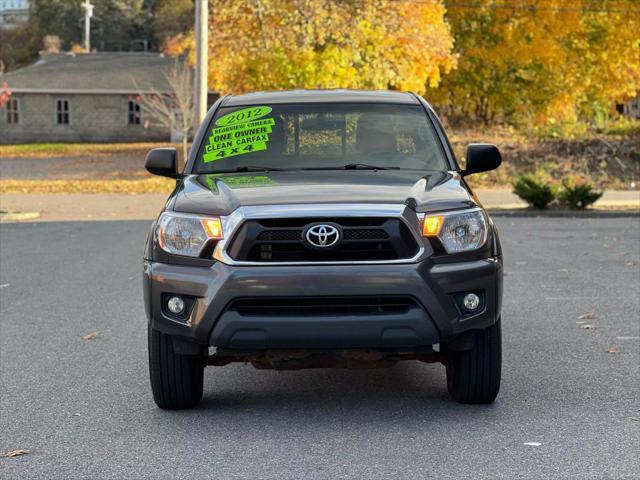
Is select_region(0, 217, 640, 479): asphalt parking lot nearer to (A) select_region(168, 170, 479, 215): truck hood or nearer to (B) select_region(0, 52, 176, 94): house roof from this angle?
(A) select_region(168, 170, 479, 215): truck hood

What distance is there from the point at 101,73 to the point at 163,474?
65499 millimetres

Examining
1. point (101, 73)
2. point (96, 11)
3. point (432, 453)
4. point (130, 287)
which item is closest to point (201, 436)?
point (432, 453)

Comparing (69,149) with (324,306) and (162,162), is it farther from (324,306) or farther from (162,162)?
(324,306)

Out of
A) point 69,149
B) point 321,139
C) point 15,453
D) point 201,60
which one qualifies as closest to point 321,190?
point 321,139

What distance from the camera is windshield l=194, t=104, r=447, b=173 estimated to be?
286 inches

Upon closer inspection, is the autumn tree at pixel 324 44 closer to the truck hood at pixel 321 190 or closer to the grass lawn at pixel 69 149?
the grass lawn at pixel 69 149

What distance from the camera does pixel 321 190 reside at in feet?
20.9

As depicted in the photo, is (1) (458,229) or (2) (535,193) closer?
(1) (458,229)

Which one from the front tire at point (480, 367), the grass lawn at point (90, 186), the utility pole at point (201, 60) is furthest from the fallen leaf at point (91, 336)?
the grass lawn at point (90, 186)

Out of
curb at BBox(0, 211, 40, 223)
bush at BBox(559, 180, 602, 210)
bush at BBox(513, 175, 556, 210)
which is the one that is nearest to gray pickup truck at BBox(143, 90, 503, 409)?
curb at BBox(0, 211, 40, 223)

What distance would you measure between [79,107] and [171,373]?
206ft

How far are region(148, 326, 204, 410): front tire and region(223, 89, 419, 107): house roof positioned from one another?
6.65ft

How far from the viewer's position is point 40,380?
7516 mm

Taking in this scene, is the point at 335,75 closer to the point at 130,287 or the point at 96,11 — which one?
the point at 130,287
